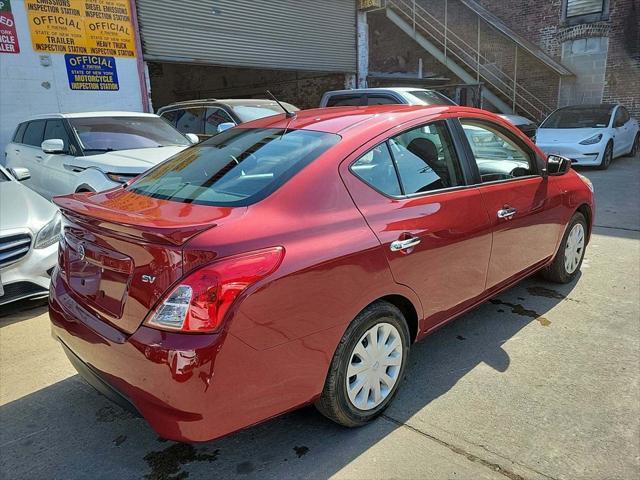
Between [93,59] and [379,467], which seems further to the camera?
[93,59]

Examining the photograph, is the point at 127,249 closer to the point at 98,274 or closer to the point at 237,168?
the point at 98,274

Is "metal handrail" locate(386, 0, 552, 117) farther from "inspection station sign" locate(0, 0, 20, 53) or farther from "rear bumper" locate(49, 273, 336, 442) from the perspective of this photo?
"rear bumper" locate(49, 273, 336, 442)

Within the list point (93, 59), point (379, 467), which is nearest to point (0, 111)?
point (93, 59)

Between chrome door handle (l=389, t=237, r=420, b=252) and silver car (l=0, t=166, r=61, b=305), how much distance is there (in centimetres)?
295

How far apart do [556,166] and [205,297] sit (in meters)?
3.04

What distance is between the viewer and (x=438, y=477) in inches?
87.0

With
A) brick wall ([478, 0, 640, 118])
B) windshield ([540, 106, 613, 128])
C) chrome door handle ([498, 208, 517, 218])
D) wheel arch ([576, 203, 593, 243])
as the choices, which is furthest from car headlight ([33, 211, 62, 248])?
brick wall ([478, 0, 640, 118])

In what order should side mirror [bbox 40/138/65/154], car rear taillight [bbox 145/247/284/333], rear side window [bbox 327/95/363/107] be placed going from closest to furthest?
1. car rear taillight [bbox 145/247/284/333]
2. side mirror [bbox 40/138/65/154]
3. rear side window [bbox 327/95/363/107]

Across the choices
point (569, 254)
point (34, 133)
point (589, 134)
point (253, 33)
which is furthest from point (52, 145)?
point (589, 134)

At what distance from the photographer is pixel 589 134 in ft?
36.2

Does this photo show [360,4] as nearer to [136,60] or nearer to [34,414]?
[136,60]

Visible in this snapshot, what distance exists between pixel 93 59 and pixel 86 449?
31.2 feet

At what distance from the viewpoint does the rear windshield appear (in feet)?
7.67

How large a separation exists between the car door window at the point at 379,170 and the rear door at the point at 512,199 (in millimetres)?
749
